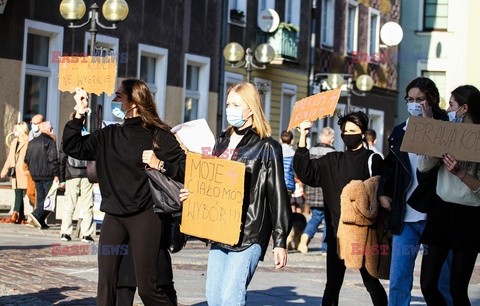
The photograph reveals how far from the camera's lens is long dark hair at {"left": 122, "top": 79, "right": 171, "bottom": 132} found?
787cm

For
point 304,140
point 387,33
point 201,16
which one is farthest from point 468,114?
point 387,33

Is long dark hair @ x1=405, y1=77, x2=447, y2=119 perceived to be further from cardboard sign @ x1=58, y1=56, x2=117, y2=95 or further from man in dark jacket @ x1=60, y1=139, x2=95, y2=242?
man in dark jacket @ x1=60, y1=139, x2=95, y2=242

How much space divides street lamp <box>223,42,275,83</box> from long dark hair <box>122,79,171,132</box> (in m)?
19.3

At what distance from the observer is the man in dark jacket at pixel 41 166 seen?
19.5 meters

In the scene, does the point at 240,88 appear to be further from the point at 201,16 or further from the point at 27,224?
the point at 201,16

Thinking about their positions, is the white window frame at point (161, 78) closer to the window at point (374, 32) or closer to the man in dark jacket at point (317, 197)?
the man in dark jacket at point (317, 197)

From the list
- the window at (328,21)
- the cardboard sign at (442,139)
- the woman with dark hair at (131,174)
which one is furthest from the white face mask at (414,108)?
the window at (328,21)

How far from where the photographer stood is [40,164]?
1970 centimetres

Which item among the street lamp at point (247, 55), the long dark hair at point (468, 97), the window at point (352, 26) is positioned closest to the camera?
the long dark hair at point (468, 97)

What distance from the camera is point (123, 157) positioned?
25.4 feet

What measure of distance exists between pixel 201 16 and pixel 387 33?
536 inches

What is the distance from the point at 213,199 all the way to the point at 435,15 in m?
41.8

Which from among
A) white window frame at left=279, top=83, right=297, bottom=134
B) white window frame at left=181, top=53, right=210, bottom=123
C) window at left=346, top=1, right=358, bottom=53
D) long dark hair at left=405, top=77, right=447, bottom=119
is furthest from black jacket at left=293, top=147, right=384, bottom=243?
window at left=346, top=1, right=358, bottom=53

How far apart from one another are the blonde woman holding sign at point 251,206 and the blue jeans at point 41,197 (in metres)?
12.5
